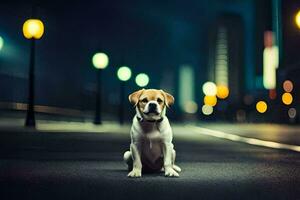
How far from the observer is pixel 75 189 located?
861 centimetres

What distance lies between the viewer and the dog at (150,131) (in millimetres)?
10004

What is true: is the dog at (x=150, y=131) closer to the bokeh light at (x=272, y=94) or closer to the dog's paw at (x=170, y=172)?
the dog's paw at (x=170, y=172)

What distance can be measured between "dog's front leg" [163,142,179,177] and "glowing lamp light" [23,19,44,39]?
72.4 ft

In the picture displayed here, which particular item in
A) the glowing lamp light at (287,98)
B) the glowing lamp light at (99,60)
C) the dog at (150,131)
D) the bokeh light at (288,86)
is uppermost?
the bokeh light at (288,86)

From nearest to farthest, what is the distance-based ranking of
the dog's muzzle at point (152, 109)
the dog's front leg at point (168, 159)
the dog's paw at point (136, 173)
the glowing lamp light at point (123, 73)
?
the dog's muzzle at point (152, 109), the dog's front leg at point (168, 159), the dog's paw at point (136, 173), the glowing lamp light at point (123, 73)

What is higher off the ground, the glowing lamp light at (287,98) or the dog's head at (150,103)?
the glowing lamp light at (287,98)

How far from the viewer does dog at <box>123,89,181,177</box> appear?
32.8 feet

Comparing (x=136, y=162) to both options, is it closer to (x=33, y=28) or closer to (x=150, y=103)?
(x=150, y=103)

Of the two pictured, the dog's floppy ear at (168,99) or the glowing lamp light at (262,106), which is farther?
the glowing lamp light at (262,106)

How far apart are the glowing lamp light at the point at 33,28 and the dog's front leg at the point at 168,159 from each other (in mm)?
22064

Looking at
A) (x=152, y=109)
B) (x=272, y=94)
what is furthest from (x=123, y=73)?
(x=272, y=94)

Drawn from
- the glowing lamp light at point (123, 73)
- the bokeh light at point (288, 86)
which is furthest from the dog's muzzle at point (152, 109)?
the bokeh light at point (288, 86)

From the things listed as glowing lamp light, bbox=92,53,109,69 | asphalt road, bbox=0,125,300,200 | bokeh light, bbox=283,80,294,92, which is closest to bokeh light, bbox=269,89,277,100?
bokeh light, bbox=283,80,294,92

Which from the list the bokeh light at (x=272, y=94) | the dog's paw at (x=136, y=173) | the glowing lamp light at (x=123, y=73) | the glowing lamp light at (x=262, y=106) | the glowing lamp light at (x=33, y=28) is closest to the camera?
the dog's paw at (x=136, y=173)
